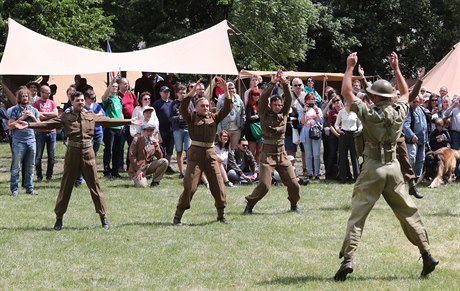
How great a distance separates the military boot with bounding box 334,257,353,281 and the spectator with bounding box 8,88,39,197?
25.4 feet

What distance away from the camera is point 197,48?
17.4 meters

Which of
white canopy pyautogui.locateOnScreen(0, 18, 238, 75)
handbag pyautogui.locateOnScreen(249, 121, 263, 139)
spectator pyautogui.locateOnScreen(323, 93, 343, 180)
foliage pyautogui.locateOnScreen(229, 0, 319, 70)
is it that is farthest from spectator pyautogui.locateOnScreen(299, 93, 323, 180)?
foliage pyautogui.locateOnScreen(229, 0, 319, 70)

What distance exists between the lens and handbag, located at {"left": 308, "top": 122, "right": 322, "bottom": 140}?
16797 mm

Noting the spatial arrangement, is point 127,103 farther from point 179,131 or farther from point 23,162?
point 23,162

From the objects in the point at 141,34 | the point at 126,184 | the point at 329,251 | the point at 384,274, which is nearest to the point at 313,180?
the point at 126,184

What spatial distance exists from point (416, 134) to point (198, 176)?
259 inches

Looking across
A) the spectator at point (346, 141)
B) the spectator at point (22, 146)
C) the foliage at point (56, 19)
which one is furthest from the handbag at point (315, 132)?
the foliage at point (56, 19)

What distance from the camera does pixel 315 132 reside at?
1681 centimetres

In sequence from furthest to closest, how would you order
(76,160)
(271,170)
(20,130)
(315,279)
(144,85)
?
(144,85) → (20,130) → (271,170) → (76,160) → (315,279)

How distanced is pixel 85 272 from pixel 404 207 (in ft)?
11.2

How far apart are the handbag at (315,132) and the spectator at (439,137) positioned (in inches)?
98.0

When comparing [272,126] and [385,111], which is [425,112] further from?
[385,111]

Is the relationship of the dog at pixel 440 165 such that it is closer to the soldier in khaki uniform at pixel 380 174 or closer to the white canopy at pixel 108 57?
the white canopy at pixel 108 57

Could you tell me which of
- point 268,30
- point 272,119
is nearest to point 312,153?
point 272,119
